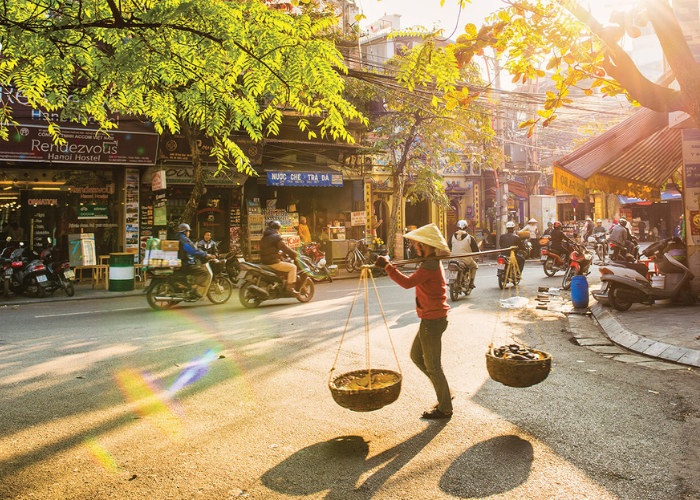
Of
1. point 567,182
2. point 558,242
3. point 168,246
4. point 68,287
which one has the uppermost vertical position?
point 567,182

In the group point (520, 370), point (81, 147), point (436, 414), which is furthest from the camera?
point (81, 147)

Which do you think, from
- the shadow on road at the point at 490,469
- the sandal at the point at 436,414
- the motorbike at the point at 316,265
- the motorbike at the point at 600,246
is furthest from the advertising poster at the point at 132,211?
the motorbike at the point at 600,246

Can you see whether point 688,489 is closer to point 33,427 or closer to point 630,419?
point 630,419

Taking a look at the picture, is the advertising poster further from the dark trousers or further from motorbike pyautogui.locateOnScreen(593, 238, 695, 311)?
the dark trousers

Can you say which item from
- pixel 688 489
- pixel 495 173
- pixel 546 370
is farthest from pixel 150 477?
pixel 495 173

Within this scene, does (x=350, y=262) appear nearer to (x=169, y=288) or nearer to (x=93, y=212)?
(x=93, y=212)

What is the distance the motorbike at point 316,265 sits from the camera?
43.4 feet

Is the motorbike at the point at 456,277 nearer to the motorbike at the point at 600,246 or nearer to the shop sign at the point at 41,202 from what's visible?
the shop sign at the point at 41,202

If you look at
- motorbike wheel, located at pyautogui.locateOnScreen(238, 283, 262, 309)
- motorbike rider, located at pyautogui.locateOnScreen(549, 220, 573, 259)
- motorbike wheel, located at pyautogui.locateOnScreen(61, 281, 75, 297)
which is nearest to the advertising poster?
motorbike wheel, located at pyautogui.locateOnScreen(61, 281, 75, 297)

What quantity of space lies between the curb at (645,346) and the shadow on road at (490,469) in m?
3.57

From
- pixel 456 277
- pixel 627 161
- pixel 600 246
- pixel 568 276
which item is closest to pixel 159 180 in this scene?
pixel 456 277

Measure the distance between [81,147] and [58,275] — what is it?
13.5 ft

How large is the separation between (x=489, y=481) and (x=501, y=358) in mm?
1136

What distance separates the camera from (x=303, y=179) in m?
19.5
